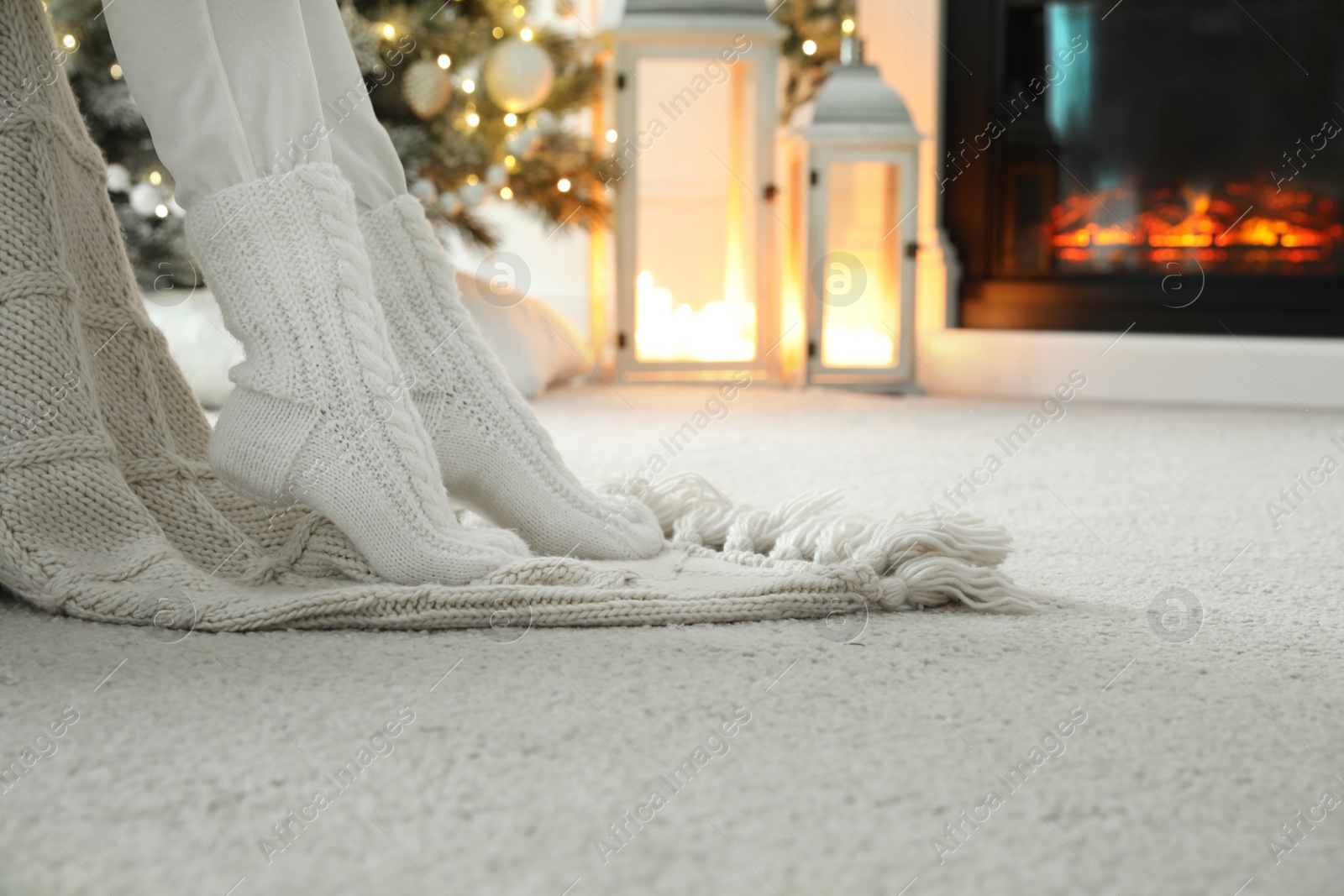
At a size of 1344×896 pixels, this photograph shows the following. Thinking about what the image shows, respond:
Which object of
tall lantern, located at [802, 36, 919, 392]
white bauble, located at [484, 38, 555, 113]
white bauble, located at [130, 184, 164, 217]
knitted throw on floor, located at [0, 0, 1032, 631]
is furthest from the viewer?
tall lantern, located at [802, 36, 919, 392]

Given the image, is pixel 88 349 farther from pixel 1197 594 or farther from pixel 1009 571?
pixel 1197 594

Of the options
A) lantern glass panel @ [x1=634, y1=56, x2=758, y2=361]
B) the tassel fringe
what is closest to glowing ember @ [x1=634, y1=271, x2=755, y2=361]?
lantern glass panel @ [x1=634, y1=56, x2=758, y2=361]

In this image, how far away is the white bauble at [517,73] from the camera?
6.88 feet

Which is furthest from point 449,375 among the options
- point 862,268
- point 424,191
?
point 862,268

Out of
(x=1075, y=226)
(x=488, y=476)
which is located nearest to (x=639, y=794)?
(x=488, y=476)

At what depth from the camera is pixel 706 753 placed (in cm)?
58

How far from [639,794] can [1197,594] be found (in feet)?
Answer: 1.83

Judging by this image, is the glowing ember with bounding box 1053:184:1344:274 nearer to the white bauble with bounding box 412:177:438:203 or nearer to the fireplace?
the fireplace

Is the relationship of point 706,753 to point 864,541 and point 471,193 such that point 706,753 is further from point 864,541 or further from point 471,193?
point 471,193

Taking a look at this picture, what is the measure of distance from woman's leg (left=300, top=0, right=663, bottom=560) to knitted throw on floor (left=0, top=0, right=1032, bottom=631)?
59 millimetres

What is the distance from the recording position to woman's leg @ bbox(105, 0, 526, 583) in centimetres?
79

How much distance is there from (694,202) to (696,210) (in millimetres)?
15

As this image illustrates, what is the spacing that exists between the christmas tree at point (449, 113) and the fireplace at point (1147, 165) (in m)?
0.84

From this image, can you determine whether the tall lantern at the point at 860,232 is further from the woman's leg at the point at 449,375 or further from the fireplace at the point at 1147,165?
the woman's leg at the point at 449,375
